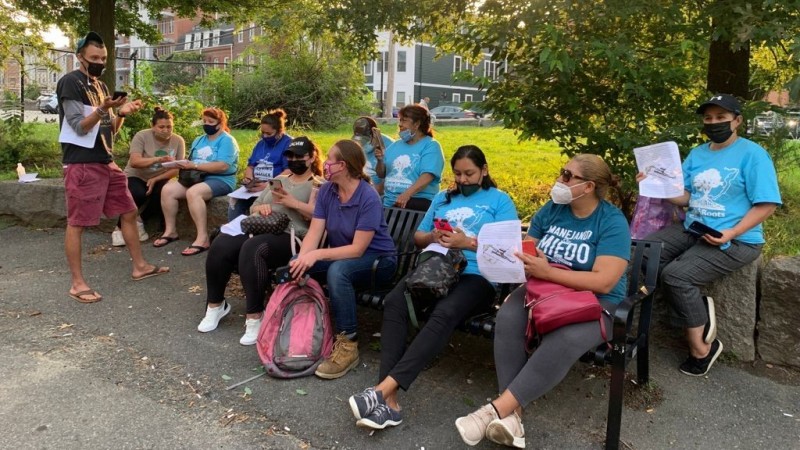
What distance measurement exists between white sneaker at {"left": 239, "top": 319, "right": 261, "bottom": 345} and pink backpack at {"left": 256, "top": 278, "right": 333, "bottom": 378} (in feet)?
1.01

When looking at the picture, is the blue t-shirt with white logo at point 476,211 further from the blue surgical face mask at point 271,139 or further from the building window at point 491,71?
the blue surgical face mask at point 271,139

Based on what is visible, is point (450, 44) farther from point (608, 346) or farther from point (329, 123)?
point (329, 123)

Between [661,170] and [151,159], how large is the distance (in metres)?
5.00

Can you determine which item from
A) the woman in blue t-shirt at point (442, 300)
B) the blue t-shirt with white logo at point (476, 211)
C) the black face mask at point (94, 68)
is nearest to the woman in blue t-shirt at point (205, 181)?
the black face mask at point (94, 68)

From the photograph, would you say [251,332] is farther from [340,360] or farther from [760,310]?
[760,310]

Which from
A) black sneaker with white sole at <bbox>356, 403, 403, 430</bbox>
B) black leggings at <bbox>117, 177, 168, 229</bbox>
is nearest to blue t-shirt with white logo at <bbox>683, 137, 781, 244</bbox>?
black sneaker with white sole at <bbox>356, 403, 403, 430</bbox>

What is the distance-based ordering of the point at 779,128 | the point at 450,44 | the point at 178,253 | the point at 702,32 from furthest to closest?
1. the point at 178,253
2. the point at 779,128
3. the point at 450,44
4. the point at 702,32

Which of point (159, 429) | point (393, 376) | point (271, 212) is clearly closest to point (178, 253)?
point (271, 212)

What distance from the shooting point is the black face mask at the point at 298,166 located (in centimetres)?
439

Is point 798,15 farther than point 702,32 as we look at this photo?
No

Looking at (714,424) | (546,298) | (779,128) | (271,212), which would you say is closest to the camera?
(546,298)

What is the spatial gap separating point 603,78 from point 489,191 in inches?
66.8

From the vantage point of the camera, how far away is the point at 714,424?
10.5ft

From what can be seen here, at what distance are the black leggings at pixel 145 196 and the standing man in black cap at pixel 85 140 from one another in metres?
1.51
